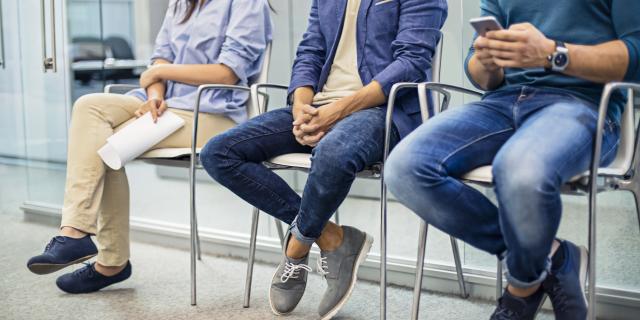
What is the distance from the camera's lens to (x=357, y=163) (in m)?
1.62

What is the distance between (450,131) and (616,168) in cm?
33

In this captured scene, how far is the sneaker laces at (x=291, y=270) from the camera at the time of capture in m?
1.82

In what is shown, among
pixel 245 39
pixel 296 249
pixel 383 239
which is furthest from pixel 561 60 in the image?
pixel 245 39

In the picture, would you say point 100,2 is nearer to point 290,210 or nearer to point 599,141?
point 290,210

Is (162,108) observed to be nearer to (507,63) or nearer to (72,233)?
(72,233)

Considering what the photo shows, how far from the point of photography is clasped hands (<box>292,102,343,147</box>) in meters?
1.74

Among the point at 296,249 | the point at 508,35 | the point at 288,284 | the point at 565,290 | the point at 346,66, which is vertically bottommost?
the point at 288,284

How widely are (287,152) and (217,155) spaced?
0.57 feet

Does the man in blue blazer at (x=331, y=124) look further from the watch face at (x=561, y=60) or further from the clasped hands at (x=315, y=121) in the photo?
the watch face at (x=561, y=60)

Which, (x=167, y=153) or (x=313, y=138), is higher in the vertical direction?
(x=313, y=138)

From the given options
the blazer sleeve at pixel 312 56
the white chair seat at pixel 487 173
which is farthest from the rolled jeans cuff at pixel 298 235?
the white chair seat at pixel 487 173

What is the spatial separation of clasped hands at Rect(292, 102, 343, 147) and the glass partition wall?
0.53 m

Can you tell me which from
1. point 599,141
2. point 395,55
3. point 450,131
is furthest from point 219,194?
point 599,141

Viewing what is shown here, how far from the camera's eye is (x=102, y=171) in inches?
79.5
